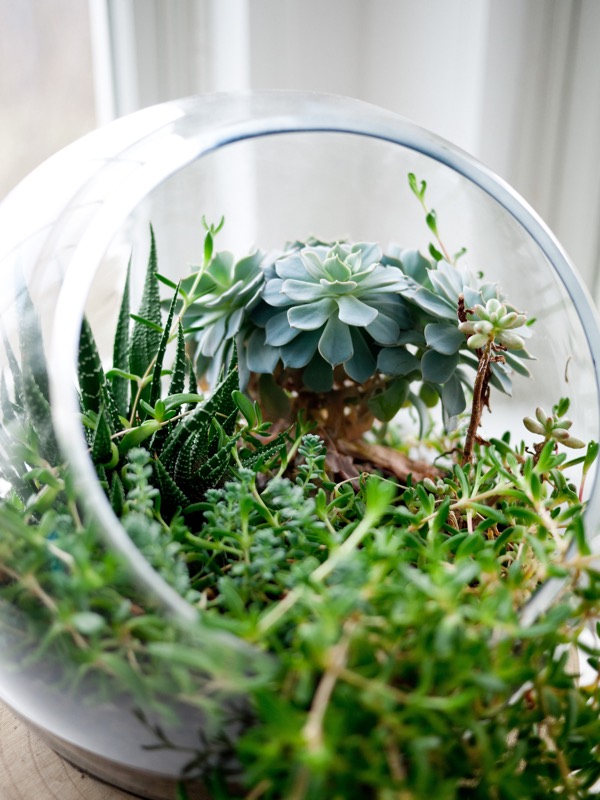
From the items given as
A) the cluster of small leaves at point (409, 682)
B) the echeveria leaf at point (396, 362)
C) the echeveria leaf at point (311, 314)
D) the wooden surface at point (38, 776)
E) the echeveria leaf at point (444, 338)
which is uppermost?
the echeveria leaf at point (311, 314)

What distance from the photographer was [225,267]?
604 millimetres

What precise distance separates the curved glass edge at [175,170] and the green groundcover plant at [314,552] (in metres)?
0.02

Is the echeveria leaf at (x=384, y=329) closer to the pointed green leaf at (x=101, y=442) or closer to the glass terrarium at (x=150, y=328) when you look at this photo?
the glass terrarium at (x=150, y=328)

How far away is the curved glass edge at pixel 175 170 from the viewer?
0.33 meters

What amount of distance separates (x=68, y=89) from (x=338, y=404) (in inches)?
23.5

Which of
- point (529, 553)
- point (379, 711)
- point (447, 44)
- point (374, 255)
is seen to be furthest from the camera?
point (447, 44)

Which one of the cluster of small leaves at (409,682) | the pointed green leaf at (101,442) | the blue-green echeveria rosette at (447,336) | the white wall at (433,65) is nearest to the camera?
the cluster of small leaves at (409,682)

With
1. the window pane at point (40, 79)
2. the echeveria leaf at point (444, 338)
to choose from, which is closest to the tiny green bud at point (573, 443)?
the echeveria leaf at point (444, 338)

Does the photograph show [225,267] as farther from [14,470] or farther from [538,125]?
[538,125]

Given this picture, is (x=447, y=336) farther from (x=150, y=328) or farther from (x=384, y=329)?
(x=150, y=328)

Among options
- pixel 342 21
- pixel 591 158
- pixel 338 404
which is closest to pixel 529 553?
pixel 338 404

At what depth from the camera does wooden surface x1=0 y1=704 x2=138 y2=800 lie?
0.48 m

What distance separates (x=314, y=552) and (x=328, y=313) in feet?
0.62

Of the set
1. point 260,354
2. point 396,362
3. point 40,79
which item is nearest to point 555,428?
point 396,362
